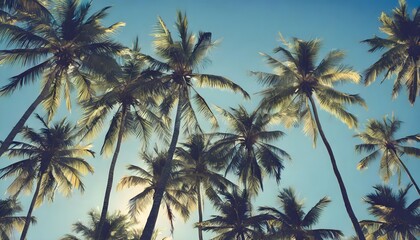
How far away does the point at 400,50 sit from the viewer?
78.8ft

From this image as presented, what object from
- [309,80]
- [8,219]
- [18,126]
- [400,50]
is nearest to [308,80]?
[309,80]

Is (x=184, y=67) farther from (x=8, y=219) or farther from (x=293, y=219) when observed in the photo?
(x=8, y=219)

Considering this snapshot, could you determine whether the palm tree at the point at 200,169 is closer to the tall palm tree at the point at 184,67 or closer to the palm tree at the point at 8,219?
the tall palm tree at the point at 184,67

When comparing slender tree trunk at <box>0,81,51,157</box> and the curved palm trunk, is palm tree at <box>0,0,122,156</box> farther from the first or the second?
the curved palm trunk

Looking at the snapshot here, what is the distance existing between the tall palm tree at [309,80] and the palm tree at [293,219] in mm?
5334

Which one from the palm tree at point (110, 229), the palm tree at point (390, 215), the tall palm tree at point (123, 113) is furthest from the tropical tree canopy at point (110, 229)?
the palm tree at point (390, 215)

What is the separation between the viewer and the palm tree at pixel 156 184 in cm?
2598

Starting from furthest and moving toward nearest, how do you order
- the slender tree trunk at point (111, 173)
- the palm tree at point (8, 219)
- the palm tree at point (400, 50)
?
the palm tree at point (8, 219) < the palm tree at point (400, 50) < the slender tree trunk at point (111, 173)

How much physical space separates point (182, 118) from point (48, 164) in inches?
429

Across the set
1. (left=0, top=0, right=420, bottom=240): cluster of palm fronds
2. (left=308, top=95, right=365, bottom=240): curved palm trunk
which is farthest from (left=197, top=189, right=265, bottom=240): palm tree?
(left=308, top=95, right=365, bottom=240): curved palm trunk

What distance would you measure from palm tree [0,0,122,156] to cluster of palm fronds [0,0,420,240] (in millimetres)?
56

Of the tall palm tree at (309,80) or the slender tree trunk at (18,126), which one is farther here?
the tall palm tree at (309,80)

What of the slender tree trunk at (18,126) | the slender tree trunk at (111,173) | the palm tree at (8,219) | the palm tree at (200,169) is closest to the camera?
the slender tree trunk at (18,126)

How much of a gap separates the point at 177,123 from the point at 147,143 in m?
4.48
